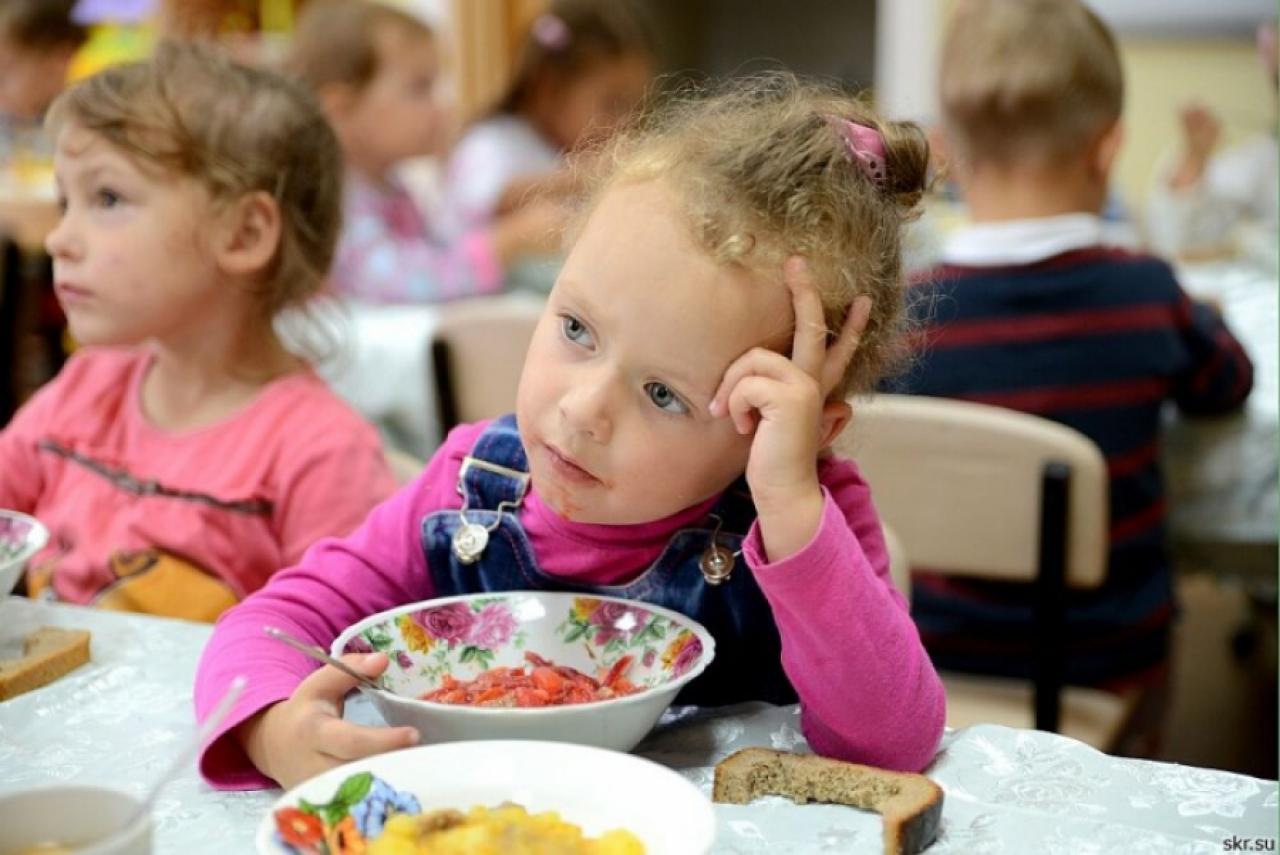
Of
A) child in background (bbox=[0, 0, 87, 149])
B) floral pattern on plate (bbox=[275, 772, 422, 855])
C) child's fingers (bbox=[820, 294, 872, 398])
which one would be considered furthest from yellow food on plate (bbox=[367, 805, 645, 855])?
child in background (bbox=[0, 0, 87, 149])

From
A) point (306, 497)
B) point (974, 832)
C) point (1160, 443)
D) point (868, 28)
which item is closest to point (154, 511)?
point (306, 497)

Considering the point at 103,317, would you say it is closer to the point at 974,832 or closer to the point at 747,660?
the point at 747,660

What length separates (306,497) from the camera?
132cm

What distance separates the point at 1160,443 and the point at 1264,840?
1.24 m

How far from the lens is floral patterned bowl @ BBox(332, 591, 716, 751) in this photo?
2.60 feet

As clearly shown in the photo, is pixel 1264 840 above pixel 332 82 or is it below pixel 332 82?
below

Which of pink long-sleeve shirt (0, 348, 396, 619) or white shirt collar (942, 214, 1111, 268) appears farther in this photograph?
white shirt collar (942, 214, 1111, 268)

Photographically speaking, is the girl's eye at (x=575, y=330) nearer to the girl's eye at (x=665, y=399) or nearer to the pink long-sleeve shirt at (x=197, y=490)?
the girl's eye at (x=665, y=399)

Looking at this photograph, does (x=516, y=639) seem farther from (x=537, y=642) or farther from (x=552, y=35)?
(x=552, y=35)

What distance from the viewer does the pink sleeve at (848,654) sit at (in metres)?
0.80

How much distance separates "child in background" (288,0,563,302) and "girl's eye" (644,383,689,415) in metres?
1.86

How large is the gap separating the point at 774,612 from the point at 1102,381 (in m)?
1.09

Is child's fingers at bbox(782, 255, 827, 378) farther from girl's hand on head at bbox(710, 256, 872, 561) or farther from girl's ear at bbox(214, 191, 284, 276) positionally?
girl's ear at bbox(214, 191, 284, 276)

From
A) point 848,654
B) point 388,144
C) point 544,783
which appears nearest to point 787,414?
point 848,654
